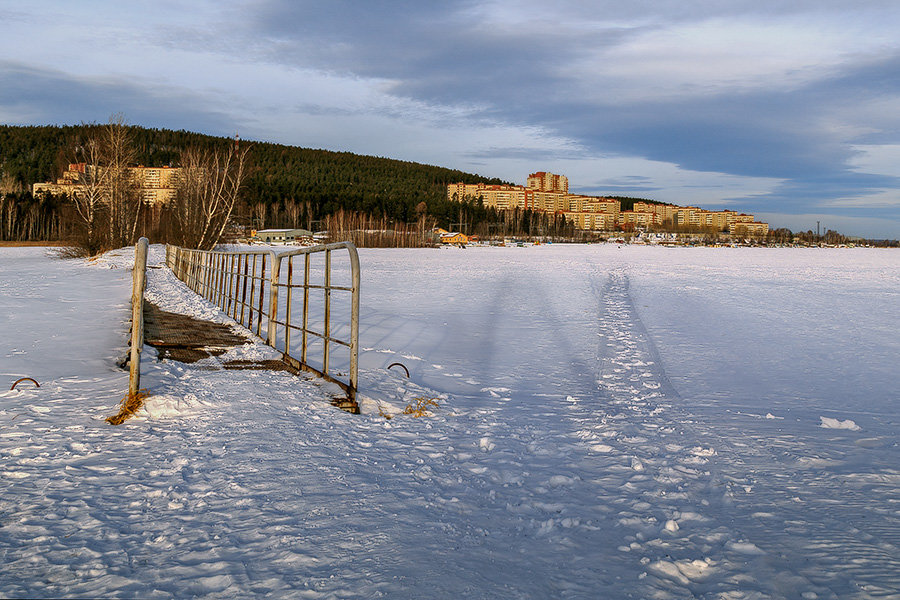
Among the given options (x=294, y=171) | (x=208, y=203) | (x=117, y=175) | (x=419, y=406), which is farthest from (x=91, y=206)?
(x=294, y=171)

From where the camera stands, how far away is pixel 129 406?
184 inches

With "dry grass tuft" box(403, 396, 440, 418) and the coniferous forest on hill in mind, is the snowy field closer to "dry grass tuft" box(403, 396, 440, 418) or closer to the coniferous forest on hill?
"dry grass tuft" box(403, 396, 440, 418)

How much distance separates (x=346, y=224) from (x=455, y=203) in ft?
138

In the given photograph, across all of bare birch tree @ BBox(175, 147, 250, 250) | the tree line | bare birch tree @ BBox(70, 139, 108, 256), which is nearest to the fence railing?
bare birch tree @ BBox(175, 147, 250, 250)

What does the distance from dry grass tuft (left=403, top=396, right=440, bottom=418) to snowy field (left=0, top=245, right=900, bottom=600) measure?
0.14m

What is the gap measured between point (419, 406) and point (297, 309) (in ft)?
26.8

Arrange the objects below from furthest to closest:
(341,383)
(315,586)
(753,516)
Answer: (341,383) → (753,516) → (315,586)

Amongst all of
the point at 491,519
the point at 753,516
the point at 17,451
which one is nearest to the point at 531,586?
the point at 491,519

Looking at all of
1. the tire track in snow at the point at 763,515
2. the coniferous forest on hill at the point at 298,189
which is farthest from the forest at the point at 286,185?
the tire track in snow at the point at 763,515

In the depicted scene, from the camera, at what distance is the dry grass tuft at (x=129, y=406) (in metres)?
4.51

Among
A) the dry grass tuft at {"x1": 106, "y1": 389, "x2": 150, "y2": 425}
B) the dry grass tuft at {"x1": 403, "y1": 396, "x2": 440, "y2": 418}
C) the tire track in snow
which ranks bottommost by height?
the tire track in snow

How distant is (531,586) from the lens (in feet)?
9.51

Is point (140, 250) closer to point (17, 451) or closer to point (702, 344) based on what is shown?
point (17, 451)

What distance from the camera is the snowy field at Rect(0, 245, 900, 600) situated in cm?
291
